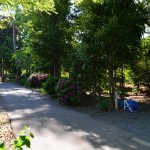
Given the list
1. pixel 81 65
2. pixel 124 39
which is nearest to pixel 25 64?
pixel 81 65

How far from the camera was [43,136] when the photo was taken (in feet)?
28.5

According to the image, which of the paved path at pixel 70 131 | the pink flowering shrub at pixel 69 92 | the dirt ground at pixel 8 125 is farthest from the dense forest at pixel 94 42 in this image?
the paved path at pixel 70 131

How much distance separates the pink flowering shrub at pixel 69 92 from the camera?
1520 cm

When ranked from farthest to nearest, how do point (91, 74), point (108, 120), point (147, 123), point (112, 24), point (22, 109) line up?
point (91, 74), point (22, 109), point (112, 24), point (108, 120), point (147, 123)

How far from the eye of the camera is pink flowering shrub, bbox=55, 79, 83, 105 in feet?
49.9

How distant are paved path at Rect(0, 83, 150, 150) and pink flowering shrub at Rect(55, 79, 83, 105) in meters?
1.66

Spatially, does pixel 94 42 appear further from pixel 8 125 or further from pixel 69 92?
pixel 8 125

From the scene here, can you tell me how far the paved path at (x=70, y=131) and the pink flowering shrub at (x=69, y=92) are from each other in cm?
166

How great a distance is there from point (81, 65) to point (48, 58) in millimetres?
7076

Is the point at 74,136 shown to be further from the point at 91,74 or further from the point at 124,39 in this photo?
the point at 91,74

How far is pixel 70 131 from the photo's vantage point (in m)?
9.27

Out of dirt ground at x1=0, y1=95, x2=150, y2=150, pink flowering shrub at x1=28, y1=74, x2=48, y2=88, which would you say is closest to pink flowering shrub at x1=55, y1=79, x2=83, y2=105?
dirt ground at x1=0, y1=95, x2=150, y2=150

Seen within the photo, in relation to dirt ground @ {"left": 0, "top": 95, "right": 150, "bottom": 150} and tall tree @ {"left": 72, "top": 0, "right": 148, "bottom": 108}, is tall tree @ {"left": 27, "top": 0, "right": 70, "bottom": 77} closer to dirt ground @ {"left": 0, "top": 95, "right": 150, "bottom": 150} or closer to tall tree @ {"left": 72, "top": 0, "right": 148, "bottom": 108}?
tall tree @ {"left": 72, "top": 0, "right": 148, "bottom": 108}

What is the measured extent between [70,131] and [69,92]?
6.23m
